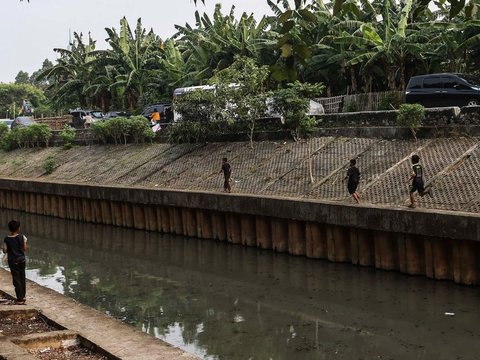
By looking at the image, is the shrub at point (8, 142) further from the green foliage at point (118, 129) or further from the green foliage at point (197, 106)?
the green foliage at point (197, 106)

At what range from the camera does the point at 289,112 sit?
23.9 metres

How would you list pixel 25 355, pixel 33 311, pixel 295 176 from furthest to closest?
1. pixel 295 176
2. pixel 33 311
3. pixel 25 355

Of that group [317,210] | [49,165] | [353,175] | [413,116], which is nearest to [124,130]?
[49,165]

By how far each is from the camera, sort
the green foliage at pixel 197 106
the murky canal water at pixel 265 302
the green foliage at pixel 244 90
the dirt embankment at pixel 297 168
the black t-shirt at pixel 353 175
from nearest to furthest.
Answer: the murky canal water at pixel 265 302 → the black t-shirt at pixel 353 175 → the dirt embankment at pixel 297 168 → the green foliage at pixel 244 90 → the green foliage at pixel 197 106

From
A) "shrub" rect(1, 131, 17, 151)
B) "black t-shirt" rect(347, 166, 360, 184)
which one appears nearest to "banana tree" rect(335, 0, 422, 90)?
"black t-shirt" rect(347, 166, 360, 184)

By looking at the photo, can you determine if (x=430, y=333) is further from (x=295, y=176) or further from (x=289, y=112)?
(x=289, y=112)

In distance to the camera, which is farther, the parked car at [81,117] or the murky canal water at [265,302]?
the parked car at [81,117]

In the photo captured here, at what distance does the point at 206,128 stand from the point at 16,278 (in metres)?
16.5

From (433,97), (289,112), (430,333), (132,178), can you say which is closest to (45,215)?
(132,178)

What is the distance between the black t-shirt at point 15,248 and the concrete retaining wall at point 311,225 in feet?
25.2

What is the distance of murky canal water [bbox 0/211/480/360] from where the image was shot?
10812 millimetres

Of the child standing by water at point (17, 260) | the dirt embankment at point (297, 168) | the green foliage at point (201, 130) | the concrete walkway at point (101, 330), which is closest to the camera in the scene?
the concrete walkway at point (101, 330)

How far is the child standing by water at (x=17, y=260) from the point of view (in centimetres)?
1124

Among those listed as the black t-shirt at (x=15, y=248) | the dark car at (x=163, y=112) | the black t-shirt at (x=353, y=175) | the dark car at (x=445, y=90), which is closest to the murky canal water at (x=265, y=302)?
the black t-shirt at (x=353, y=175)
